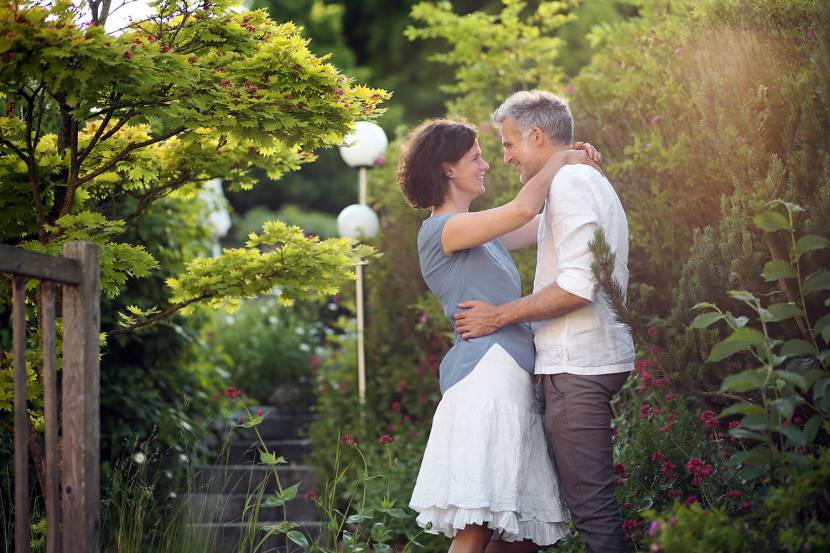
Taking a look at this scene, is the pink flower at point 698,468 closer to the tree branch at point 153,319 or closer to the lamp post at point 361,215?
the tree branch at point 153,319

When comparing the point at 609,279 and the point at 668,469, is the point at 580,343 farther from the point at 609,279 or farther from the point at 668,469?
the point at 668,469

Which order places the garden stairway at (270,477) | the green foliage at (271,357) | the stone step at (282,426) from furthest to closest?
the green foliage at (271,357), the stone step at (282,426), the garden stairway at (270,477)

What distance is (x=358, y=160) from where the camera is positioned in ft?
21.7

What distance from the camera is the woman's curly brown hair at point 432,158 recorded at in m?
3.11

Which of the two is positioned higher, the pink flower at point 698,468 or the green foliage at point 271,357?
the pink flower at point 698,468

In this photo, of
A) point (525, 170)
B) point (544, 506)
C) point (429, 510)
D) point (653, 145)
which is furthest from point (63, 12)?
point (653, 145)

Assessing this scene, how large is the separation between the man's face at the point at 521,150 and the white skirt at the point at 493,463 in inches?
25.1

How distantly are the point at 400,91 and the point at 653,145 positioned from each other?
47.8 feet

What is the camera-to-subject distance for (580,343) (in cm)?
279

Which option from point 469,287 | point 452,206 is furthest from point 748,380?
point 452,206

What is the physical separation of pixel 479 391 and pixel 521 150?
2.68ft

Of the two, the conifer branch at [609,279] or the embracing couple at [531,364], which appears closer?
the conifer branch at [609,279]

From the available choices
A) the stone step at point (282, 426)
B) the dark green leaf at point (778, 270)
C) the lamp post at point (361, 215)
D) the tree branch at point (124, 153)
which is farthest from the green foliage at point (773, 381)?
the stone step at point (282, 426)

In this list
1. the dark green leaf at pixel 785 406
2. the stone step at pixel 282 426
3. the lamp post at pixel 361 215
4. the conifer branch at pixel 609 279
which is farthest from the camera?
the stone step at pixel 282 426
